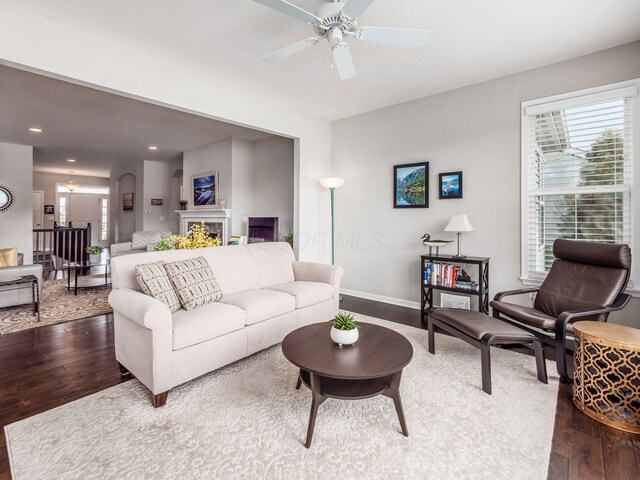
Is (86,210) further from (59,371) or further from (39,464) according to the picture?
(39,464)

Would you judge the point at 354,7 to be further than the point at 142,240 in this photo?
No

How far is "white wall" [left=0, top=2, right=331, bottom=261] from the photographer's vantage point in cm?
246

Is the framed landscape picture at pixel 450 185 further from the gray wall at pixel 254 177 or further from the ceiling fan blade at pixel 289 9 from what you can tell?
the gray wall at pixel 254 177

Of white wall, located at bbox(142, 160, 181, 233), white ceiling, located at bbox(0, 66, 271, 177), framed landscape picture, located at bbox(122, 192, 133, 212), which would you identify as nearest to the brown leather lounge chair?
white ceiling, located at bbox(0, 66, 271, 177)

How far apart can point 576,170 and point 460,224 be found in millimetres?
1193

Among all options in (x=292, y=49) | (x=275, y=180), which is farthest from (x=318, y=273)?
(x=275, y=180)

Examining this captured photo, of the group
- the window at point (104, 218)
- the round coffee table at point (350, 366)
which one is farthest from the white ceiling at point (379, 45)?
the window at point (104, 218)

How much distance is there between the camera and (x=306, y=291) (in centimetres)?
320

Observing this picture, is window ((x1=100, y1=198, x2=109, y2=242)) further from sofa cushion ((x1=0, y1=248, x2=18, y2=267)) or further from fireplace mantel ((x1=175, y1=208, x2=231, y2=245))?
sofa cushion ((x1=0, y1=248, x2=18, y2=267))

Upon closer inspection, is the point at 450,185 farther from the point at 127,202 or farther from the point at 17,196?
the point at 127,202

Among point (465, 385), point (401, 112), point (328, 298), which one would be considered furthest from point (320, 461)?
point (401, 112)

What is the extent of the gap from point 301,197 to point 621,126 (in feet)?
11.9

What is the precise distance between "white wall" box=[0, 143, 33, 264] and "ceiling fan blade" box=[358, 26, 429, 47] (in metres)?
7.80

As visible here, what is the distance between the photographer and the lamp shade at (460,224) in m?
3.55
